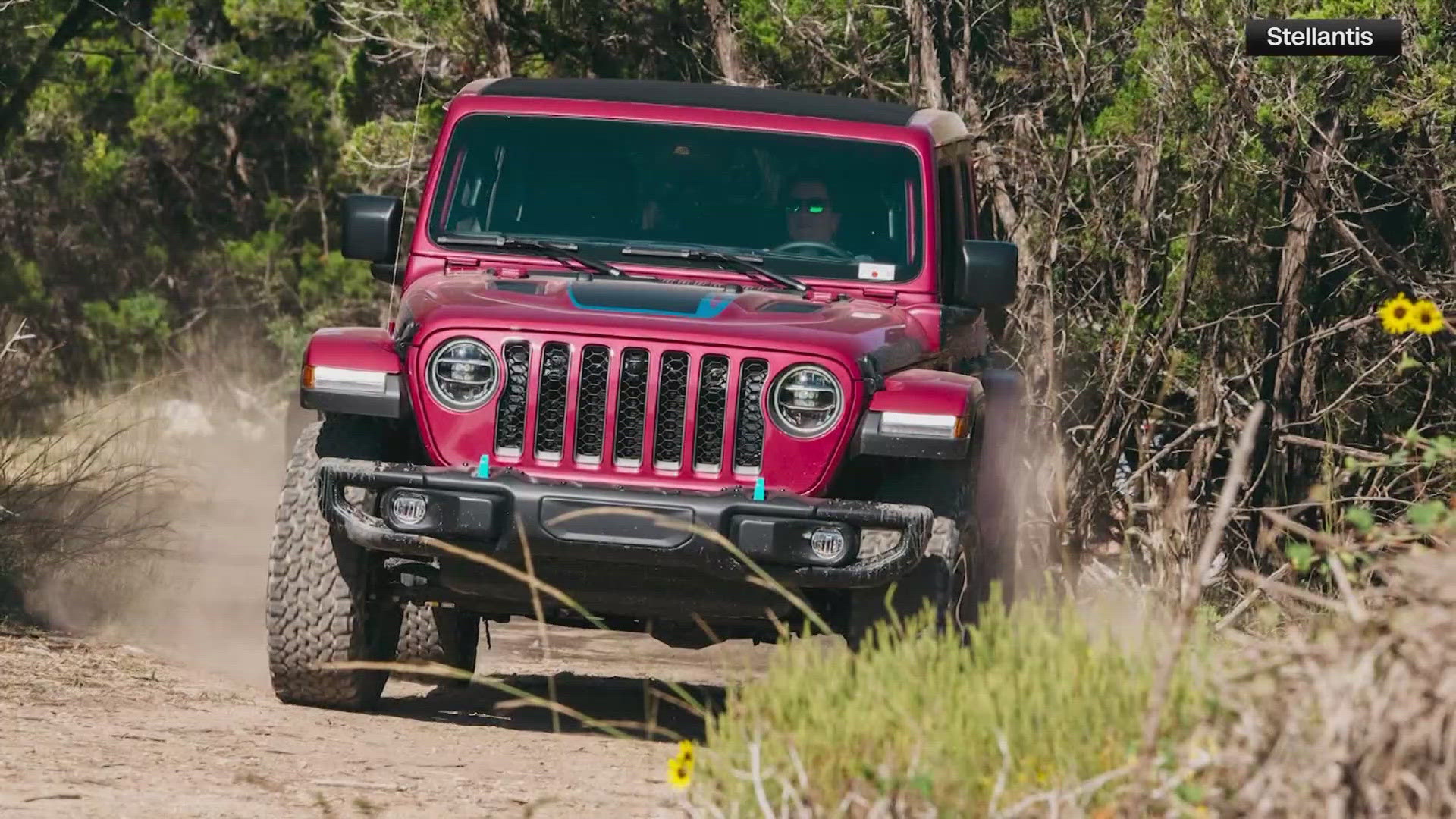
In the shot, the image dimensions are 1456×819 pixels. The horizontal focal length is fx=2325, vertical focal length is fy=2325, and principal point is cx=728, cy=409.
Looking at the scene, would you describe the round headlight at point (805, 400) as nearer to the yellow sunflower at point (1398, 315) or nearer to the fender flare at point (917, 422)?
the fender flare at point (917, 422)

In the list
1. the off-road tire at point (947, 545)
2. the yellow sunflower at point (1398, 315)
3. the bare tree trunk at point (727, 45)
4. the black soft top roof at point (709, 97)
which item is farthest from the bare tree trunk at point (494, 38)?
the yellow sunflower at point (1398, 315)

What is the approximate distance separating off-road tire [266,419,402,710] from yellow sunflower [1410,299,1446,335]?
308 cm

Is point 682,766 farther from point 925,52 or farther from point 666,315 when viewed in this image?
point 925,52

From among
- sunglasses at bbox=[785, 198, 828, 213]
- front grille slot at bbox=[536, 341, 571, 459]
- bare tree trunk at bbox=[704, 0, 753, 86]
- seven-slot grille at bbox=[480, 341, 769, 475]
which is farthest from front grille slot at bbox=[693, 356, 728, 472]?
bare tree trunk at bbox=[704, 0, 753, 86]

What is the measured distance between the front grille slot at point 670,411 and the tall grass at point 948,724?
180 cm

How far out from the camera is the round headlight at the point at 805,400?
6.36 m

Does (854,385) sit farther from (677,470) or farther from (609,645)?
(609,645)

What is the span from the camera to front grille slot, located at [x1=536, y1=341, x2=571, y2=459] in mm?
6383

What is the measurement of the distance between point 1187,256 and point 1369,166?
5.67ft

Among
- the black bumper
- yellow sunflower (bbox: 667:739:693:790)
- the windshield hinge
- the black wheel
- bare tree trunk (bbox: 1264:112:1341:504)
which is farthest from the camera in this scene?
bare tree trunk (bbox: 1264:112:1341:504)

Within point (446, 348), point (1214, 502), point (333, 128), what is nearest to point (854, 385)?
point (446, 348)

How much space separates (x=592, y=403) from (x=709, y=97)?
1.77 m

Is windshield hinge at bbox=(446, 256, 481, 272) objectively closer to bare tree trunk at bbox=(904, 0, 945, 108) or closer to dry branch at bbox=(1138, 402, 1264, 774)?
dry branch at bbox=(1138, 402, 1264, 774)

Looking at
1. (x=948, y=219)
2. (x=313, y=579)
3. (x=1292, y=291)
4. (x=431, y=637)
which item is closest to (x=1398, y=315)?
(x=948, y=219)
